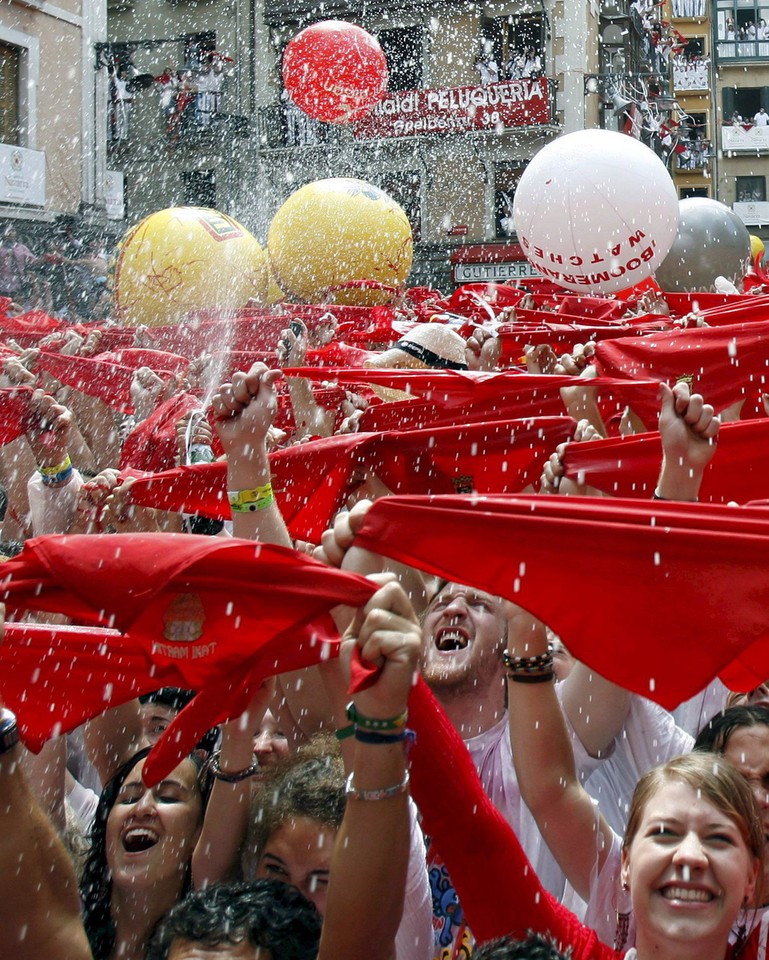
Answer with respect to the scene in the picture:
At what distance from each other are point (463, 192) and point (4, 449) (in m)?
23.7

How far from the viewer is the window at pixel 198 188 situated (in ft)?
98.4

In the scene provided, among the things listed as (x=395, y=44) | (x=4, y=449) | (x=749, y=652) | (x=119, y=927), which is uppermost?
(x=395, y=44)

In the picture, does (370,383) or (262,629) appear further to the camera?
(370,383)

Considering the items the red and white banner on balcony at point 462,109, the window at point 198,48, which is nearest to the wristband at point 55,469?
the red and white banner on balcony at point 462,109

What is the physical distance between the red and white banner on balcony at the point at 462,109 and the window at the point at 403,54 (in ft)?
4.50

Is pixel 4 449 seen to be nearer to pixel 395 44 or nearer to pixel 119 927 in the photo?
pixel 119 927

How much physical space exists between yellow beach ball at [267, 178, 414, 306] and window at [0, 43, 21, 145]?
12.8 metres

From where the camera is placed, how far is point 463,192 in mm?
27734

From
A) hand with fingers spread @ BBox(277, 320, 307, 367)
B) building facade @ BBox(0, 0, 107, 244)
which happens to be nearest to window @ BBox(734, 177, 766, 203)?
building facade @ BBox(0, 0, 107, 244)

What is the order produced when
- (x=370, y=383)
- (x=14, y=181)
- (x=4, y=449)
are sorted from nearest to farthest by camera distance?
(x=370, y=383) → (x=4, y=449) → (x=14, y=181)

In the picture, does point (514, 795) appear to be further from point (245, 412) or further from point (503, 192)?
point (503, 192)

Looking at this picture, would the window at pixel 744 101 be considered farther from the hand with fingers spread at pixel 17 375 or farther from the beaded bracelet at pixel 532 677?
the beaded bracelet at pixel 532 677

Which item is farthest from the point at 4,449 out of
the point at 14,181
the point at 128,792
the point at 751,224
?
the point at 751,224

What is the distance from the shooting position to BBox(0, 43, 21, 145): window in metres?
21.6
